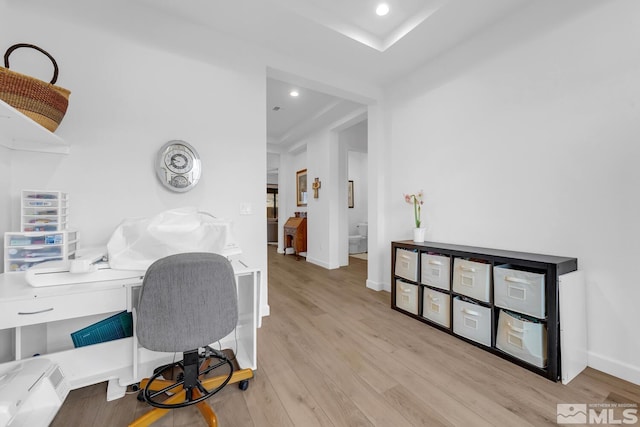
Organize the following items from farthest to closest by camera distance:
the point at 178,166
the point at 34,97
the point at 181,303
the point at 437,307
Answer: the point at 437,307
the point at 178,166
the point at 34,97
the point at 181,303

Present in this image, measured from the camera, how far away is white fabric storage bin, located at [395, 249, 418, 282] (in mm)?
2596

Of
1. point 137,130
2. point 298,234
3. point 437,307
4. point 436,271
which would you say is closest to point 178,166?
point 137,130

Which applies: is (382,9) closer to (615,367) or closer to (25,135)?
(25,135)

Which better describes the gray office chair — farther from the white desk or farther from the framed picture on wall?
the framed picture on wall

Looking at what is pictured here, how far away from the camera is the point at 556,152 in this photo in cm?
194

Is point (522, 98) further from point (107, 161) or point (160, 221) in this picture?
point (107, 161)

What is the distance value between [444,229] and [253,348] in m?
2.17

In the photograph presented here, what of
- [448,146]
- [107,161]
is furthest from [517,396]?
[107,161]

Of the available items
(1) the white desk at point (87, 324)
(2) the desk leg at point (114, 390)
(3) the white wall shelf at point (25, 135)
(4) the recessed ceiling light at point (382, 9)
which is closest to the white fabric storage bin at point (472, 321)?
(1) the white desk at point (87, 324)

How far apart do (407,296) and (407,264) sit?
0.33 m

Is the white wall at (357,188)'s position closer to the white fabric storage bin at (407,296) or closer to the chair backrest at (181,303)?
the white fabric storage bin at (407,296)

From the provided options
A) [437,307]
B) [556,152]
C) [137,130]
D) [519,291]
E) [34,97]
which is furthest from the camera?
[437,307]

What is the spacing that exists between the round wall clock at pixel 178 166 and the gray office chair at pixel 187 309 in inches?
46.5

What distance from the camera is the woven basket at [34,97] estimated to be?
52.2 inches
